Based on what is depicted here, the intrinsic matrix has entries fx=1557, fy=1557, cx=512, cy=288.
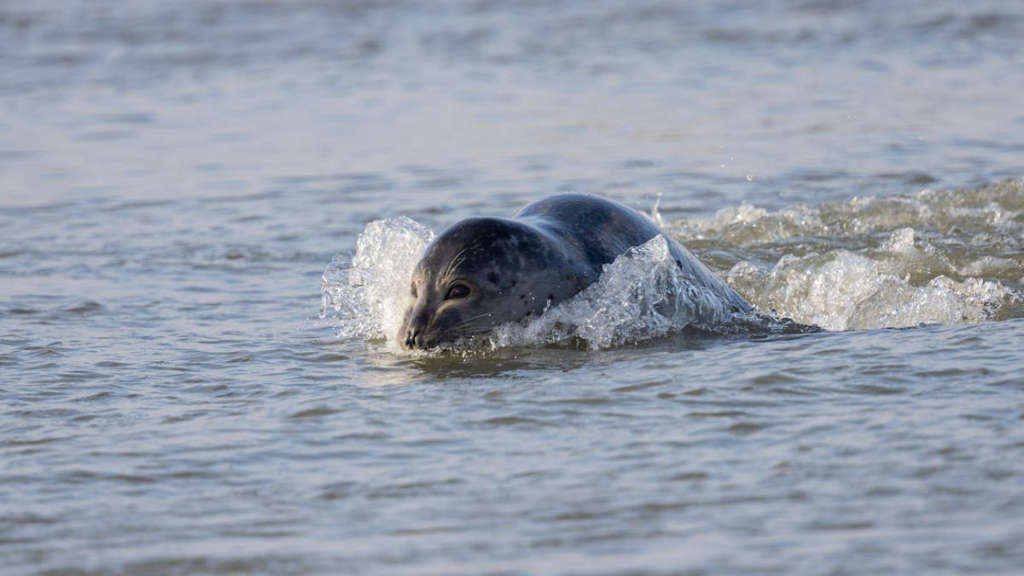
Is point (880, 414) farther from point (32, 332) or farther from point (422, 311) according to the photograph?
point (32, 332)

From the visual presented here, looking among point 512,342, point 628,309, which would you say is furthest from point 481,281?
point 628,309

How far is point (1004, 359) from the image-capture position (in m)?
6.25

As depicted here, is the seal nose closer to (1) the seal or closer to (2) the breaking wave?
(1) the seal

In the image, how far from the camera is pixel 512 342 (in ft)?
23.6

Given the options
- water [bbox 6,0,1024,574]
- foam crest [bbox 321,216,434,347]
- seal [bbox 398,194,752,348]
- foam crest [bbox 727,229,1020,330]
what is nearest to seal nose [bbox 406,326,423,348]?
seal [bbox 398,194,752,348]

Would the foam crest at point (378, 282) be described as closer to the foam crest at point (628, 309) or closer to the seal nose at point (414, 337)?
the seal nose at point (414, 337)

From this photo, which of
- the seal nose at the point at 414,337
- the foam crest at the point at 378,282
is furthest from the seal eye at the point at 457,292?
the foam crest at the point at 378,282

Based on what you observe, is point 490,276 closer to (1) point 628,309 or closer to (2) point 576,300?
(2) point 576,300

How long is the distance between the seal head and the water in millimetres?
165

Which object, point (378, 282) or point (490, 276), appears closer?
point (490, 276)

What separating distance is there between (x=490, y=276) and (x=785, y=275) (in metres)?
2.70

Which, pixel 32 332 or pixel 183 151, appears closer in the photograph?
pixel 32 332

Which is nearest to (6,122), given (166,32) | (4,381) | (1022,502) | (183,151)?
(183,151)

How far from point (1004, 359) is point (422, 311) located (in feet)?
8.23
